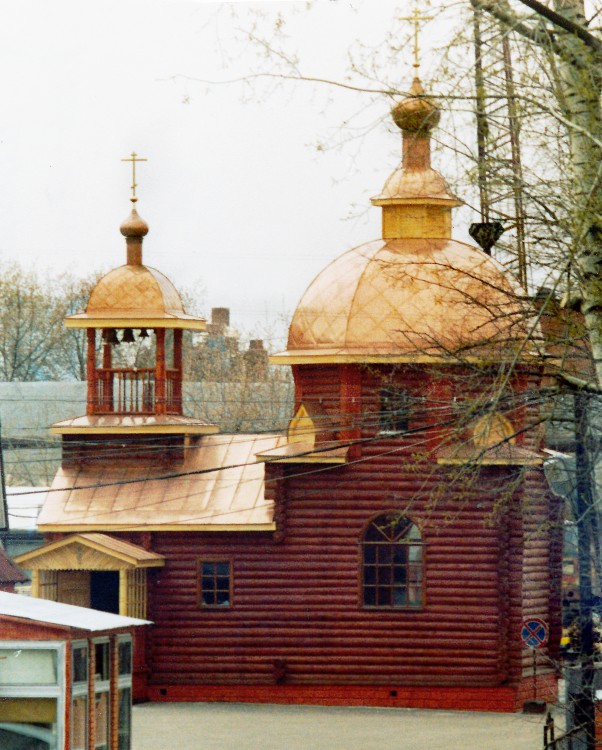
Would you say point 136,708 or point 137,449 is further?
point 137,449

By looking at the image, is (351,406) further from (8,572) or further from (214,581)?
(8,572)

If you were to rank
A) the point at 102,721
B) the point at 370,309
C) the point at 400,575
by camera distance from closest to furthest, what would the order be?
the point at 102,721 → the point at 400,575 → the point at 370,309

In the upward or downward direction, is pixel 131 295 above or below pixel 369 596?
above

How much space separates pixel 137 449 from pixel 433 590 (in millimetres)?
6555

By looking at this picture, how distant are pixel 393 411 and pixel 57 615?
16766mm

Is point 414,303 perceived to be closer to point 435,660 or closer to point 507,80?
point 435,660

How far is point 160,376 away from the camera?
35719 millimetres

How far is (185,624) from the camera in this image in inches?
1296

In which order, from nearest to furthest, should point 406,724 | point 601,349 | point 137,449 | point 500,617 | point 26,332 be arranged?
point 601,349, point 406,724, point 500,617, point 137,449, point 26,332

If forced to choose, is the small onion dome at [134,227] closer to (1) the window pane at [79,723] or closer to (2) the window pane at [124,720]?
(2) the window pane at [124,720]

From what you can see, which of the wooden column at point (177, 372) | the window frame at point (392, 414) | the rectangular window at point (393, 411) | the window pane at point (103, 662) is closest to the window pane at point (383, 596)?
the window frame at point (392, 414)

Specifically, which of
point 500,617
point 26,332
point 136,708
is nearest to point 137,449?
point 136,708

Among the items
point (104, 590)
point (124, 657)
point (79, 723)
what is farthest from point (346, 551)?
point (79, 723)

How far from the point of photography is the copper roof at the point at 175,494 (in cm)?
3319
